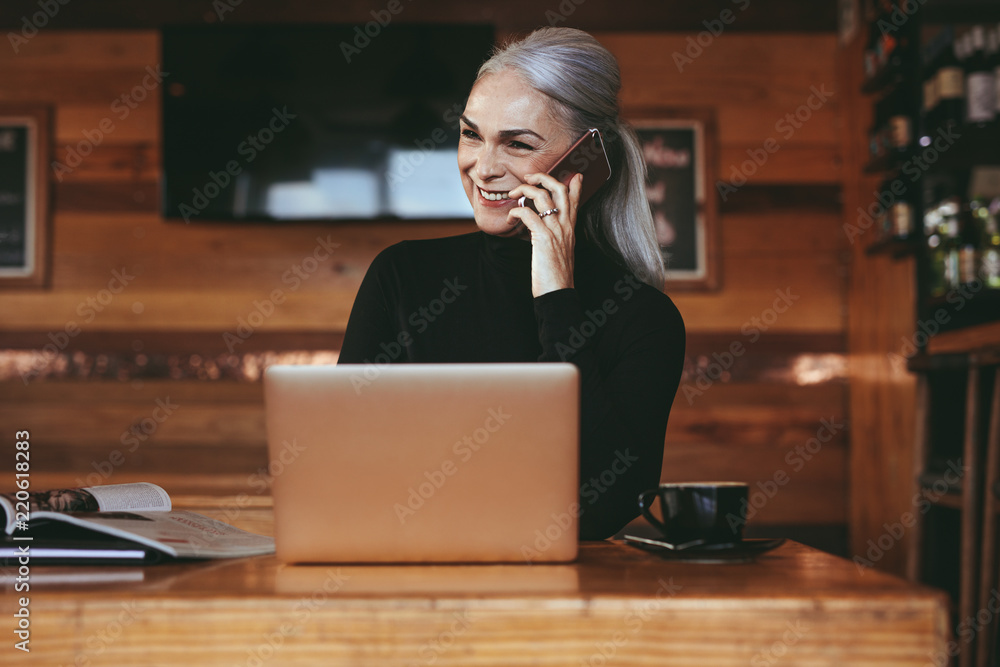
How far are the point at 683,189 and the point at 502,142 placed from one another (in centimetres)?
199

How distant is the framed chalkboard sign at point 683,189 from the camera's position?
3.22 metres

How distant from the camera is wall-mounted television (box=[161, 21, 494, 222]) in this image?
3.07 meters

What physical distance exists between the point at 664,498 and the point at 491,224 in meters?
0.70

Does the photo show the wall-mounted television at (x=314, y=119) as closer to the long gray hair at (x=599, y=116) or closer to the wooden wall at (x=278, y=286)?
the wooden wall at (x=278, y=286)

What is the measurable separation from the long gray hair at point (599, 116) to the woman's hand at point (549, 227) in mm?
188

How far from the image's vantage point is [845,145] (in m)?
3.28

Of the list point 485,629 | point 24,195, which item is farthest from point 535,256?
point 24,195

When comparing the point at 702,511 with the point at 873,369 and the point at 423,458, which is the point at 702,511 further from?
the point at 873,369

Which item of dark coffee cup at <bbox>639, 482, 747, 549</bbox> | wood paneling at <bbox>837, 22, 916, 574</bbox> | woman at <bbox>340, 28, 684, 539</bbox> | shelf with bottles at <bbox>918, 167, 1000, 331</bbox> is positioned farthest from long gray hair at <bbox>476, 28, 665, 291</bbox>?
wood paneling at <bbox>837, 22, 916, 574</bbox>

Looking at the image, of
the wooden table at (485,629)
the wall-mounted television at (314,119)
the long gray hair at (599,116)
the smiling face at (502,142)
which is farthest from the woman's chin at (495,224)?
the wall-mounted television at (314,119)

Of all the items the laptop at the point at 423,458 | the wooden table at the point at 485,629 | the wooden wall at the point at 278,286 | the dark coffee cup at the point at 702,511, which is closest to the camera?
the wooden table at the point at 485,629

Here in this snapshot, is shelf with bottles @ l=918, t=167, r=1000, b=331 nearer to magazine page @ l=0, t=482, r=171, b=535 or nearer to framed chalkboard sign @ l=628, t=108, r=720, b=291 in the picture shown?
framed chalkboard sign @ l=628, t=108, r=720, b=291

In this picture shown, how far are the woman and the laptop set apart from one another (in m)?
0.50

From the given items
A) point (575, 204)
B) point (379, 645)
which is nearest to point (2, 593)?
point (379, 645)
